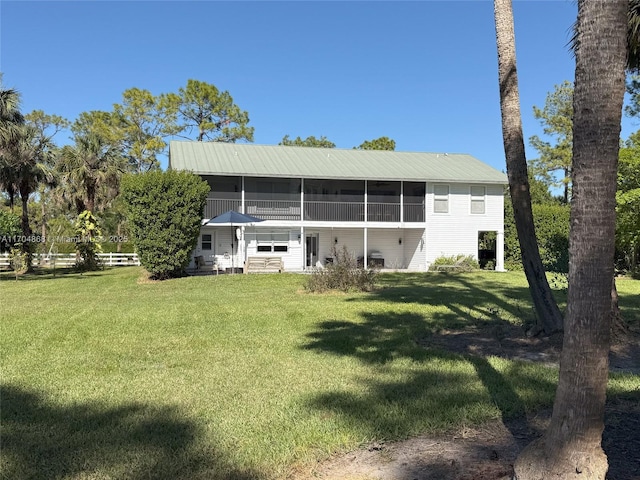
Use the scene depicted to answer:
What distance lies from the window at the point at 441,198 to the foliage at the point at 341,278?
1322cm

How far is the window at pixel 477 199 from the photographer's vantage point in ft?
87.8

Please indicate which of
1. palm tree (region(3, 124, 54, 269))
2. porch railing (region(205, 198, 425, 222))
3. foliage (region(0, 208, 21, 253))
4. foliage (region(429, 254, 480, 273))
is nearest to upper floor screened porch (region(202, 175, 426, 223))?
porch railing (region(205, 198, 425, 222))

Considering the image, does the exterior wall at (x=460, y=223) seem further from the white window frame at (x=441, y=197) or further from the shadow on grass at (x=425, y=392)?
the shadow on grass at (x=425, y=392)

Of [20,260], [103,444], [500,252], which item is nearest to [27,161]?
[20,260]

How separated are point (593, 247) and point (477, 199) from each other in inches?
997

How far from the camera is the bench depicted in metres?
22.8

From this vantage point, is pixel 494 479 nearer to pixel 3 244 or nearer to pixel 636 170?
pixel 636 170

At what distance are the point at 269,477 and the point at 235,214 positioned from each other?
18152 mm

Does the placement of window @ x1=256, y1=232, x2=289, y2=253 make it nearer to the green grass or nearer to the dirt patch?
the green grass

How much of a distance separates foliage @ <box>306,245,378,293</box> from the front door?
12.1 meters

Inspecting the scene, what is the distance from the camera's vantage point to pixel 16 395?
4.95 m

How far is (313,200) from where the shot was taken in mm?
26188

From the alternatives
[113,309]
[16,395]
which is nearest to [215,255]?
[113,309]

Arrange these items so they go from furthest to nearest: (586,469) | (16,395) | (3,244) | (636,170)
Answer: (3,244)
(636,170)
(16,395)
(586,469)
